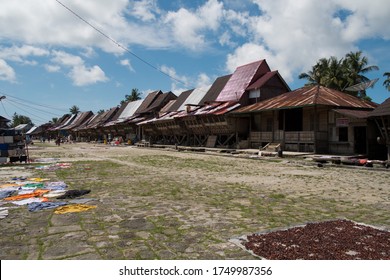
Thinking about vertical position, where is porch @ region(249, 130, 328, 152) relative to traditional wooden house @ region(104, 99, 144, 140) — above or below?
below

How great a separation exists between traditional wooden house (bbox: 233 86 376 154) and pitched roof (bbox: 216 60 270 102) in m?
6.04

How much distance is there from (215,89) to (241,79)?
4685 millimetres

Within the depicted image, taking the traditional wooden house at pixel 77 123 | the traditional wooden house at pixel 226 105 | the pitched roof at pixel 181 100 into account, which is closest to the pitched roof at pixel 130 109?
the pitched roof at pixel 181 100

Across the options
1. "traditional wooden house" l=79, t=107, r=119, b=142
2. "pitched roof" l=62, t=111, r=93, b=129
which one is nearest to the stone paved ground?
"traditional wooden house" l=79, t=107, r=119, b=142

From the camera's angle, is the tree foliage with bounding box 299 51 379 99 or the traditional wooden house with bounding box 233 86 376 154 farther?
the tree foliage with bounding box 299 51 379 99

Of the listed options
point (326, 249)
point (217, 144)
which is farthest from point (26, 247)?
point (217, 144)

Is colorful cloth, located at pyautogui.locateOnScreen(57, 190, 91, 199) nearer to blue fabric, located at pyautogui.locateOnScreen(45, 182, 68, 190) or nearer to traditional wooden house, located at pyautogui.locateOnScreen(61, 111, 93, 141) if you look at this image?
blue fabric, located at pyautogui.locateOnScreen(45, 182, 68, 190)

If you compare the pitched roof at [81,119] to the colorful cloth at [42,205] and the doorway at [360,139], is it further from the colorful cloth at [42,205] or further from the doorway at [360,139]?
the colorful cloth at [42,205]

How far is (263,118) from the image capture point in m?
27.7

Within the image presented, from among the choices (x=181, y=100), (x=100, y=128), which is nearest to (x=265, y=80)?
(x=181, y=100)

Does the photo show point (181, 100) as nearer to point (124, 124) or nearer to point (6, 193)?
point (124, 124)

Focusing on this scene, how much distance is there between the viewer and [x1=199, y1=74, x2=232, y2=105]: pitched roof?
36581mm

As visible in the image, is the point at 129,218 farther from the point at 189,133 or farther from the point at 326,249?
the point at 189,133

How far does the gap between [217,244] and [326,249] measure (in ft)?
4.37
